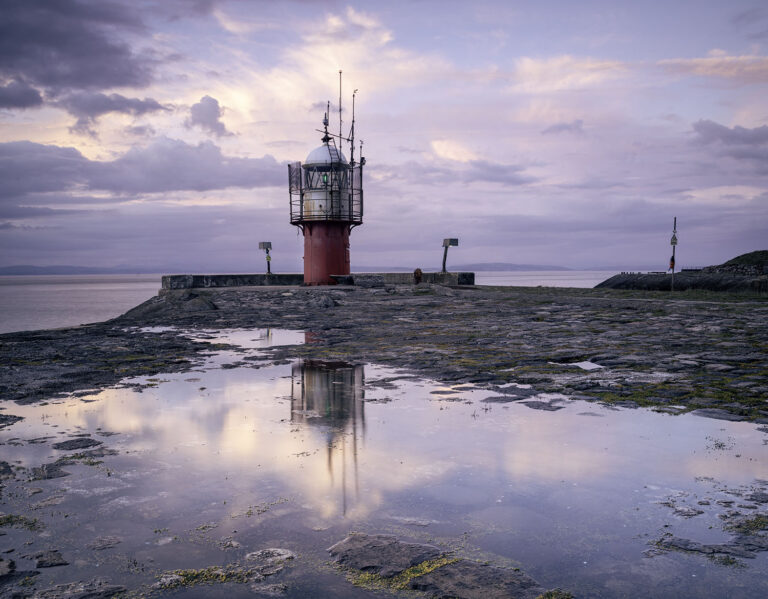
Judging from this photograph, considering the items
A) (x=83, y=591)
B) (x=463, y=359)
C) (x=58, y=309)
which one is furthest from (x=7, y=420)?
(x=58, y=309)

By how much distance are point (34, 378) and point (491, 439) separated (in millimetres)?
6575

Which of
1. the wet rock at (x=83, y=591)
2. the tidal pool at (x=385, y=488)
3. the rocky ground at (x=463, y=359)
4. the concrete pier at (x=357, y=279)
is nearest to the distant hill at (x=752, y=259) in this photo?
the concrete pier at (x=357, y=279)

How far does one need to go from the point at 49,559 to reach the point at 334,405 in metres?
3.63

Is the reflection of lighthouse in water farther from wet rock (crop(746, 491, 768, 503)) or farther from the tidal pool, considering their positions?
wet rock (crop(746, 491, 768, 503))

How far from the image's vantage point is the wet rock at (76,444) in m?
5.02

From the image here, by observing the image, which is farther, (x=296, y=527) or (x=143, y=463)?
(x=143, y=463)

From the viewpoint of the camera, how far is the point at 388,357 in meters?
9.98

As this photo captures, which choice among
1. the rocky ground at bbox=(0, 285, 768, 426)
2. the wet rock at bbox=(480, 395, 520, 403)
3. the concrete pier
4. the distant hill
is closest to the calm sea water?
the concrete pier

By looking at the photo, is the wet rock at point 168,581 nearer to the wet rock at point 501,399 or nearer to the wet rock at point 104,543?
the wet rock at point 104,543

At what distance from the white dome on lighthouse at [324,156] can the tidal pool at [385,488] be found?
22070mm

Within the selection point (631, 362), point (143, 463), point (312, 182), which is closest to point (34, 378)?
point (143, 463)

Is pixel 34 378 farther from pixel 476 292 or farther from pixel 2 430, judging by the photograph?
pixel 476 292

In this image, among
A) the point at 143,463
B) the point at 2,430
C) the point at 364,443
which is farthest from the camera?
the point at 2,430

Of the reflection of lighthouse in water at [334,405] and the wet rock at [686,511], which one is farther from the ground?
the reflection of lighthouse in water at [334,405]
